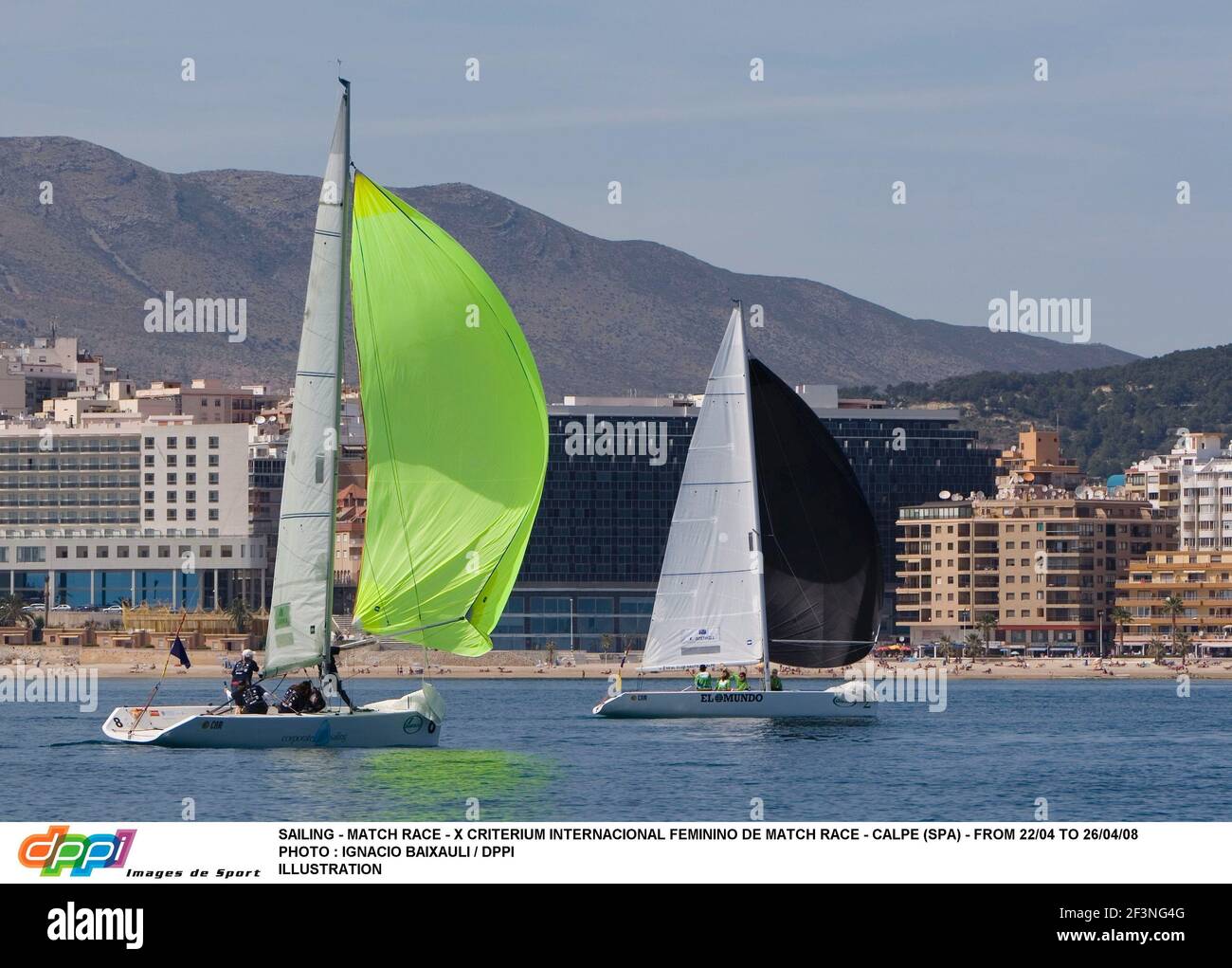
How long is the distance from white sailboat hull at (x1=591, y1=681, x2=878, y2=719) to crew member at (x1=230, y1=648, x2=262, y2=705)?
710 inches

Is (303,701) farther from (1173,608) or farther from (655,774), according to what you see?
(1173,608)

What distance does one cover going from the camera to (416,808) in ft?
115

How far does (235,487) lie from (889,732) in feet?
472

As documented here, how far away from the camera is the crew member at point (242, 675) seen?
143 feet

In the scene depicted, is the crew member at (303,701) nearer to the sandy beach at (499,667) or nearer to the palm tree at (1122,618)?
the sandy beach at (499,667)

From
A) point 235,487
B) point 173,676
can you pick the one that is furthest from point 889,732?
point 235,487

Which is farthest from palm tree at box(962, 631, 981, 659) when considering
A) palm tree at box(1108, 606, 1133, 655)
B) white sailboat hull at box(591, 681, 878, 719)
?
white sailboat hull at box(591, 681, 878, 719)

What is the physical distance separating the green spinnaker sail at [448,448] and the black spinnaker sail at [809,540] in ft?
60.2

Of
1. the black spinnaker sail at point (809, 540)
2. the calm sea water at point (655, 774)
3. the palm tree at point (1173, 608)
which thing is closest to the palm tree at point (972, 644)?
the palm tree at point (1173, 608)

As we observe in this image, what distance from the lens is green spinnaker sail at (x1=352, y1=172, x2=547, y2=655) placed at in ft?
140

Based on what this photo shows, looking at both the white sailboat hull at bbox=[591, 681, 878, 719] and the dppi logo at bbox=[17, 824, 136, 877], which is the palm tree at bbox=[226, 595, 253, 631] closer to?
the white sailboat hull at bbox=[591, 681, 878, 719]

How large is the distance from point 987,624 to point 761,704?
120m

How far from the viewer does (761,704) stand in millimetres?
58750

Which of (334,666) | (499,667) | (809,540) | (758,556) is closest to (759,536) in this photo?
(758,556)
